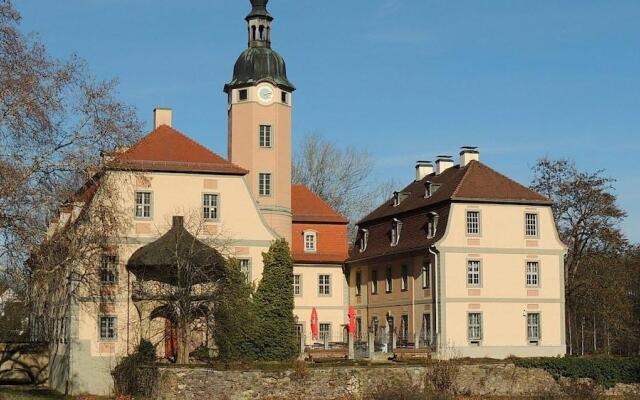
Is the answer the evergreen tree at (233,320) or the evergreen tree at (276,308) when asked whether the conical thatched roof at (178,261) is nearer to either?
the evergreen tree at (233,320)

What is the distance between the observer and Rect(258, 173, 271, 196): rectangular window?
42906mm

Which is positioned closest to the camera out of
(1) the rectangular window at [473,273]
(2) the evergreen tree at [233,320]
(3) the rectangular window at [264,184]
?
(2) the evergreen tree at [233,320]

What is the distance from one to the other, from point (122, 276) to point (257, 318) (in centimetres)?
496

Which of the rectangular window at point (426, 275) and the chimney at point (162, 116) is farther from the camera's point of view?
the rectangular window at point (426, 275)

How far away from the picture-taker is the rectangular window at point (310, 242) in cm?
5034

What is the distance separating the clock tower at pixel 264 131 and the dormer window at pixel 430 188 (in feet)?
24.8

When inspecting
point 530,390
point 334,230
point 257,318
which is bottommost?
point 530,390

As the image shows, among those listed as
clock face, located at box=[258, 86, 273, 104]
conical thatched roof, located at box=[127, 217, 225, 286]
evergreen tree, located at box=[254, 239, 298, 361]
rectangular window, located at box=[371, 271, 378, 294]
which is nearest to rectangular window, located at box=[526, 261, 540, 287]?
rectangular window, located at box=[371, 271, 378, 294]

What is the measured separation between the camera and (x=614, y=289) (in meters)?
51.5

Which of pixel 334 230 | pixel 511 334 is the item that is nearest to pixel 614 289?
pixel 511 334

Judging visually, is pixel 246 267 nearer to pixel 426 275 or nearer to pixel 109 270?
pixel 109 270

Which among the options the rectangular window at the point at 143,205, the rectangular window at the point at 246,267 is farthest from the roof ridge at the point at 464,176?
the rectangular window at the point at 143,205

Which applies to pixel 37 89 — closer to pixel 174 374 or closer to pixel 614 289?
pixel 174 374

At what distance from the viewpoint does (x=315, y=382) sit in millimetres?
31438
